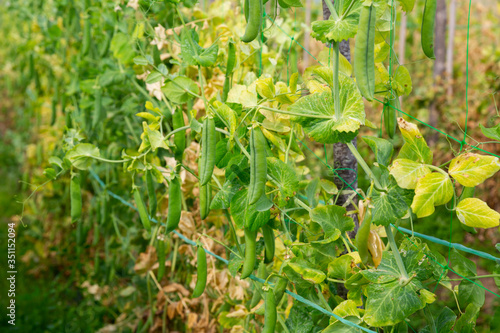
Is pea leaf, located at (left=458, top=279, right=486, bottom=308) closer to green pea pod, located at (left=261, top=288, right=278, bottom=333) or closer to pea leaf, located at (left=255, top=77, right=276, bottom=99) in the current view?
green pea pod, located at (left=261, top=288, right=278, bottom=333)

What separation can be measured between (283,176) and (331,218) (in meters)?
0.13

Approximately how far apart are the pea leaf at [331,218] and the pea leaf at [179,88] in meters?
0.44

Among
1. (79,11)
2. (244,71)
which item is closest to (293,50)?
(244,71)

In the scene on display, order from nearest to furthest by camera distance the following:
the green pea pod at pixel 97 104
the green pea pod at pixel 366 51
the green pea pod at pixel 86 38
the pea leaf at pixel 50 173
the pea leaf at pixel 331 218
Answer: the green pea pod at pixel 366 51
the pea leaf at pixel 331 218
the pea leaf at pixel 50 173
the green pea pod at pixel 97 104
the green pea pod at pixel 86 38

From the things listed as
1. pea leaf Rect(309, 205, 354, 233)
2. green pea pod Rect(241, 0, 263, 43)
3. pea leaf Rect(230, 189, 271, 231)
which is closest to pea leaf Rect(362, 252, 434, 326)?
pea leaf Rect(309, 205, 354, 233)

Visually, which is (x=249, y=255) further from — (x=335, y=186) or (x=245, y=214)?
(x=335, y=186)

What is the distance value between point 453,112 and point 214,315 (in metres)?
2.97

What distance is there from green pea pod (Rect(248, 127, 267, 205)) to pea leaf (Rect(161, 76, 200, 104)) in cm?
34

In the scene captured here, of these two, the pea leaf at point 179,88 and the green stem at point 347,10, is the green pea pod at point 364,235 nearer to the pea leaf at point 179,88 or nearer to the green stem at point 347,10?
the green stem at point 347,10

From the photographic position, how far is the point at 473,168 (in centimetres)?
74

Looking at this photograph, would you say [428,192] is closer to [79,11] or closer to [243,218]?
[243,218]

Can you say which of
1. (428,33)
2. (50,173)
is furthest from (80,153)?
(428,33)

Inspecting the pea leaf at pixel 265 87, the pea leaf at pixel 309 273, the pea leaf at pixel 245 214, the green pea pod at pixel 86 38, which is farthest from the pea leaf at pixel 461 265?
the green pea pod at pixel 86 38

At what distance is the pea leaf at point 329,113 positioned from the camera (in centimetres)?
79
